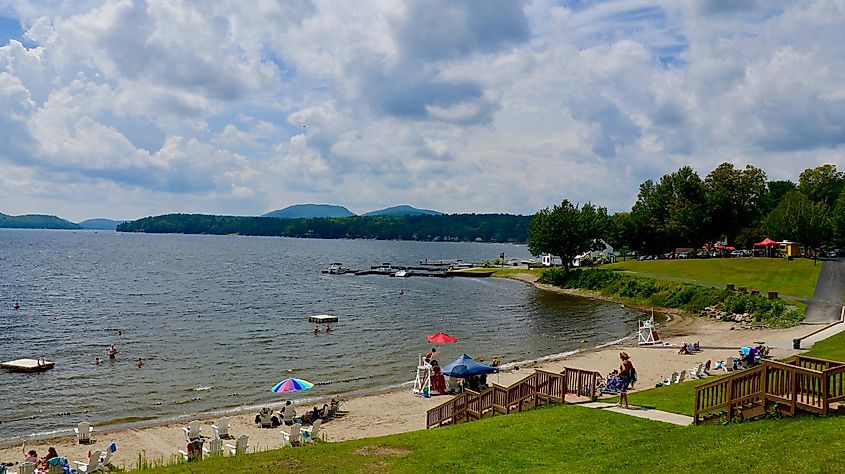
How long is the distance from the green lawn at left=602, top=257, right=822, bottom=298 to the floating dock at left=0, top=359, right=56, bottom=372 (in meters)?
60.9

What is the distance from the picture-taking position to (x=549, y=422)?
18719 mm

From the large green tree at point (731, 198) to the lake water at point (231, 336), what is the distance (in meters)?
32.7

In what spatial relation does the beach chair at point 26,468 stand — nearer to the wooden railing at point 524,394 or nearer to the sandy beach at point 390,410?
the sandy beach at point 390,410

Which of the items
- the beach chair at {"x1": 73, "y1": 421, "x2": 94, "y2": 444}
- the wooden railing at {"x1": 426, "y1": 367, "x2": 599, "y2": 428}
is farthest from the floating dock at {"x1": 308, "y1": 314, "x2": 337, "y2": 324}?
the wooden railing at {"x1": 426, "y1": 367, "x2": 599, "y2": 428}

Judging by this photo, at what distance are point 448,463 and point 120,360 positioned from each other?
34906 millimetres

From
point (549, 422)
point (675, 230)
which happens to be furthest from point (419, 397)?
point (675, 230)

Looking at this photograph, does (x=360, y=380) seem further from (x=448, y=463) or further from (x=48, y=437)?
(x=448, y=463)

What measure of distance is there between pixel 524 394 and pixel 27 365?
3347 centimetres

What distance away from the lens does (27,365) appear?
39.6m

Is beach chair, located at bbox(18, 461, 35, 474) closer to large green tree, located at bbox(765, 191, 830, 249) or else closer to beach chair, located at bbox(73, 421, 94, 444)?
beach chair, located at bbox(73, 421, 94, 444)

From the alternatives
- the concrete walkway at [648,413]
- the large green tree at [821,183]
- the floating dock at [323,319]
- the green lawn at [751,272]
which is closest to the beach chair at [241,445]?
the concrete walkway at [648,413]

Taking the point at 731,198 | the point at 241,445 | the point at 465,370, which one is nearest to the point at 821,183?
the point at 731,198

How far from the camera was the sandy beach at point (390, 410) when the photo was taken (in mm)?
25156

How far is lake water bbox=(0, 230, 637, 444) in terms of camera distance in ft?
112
